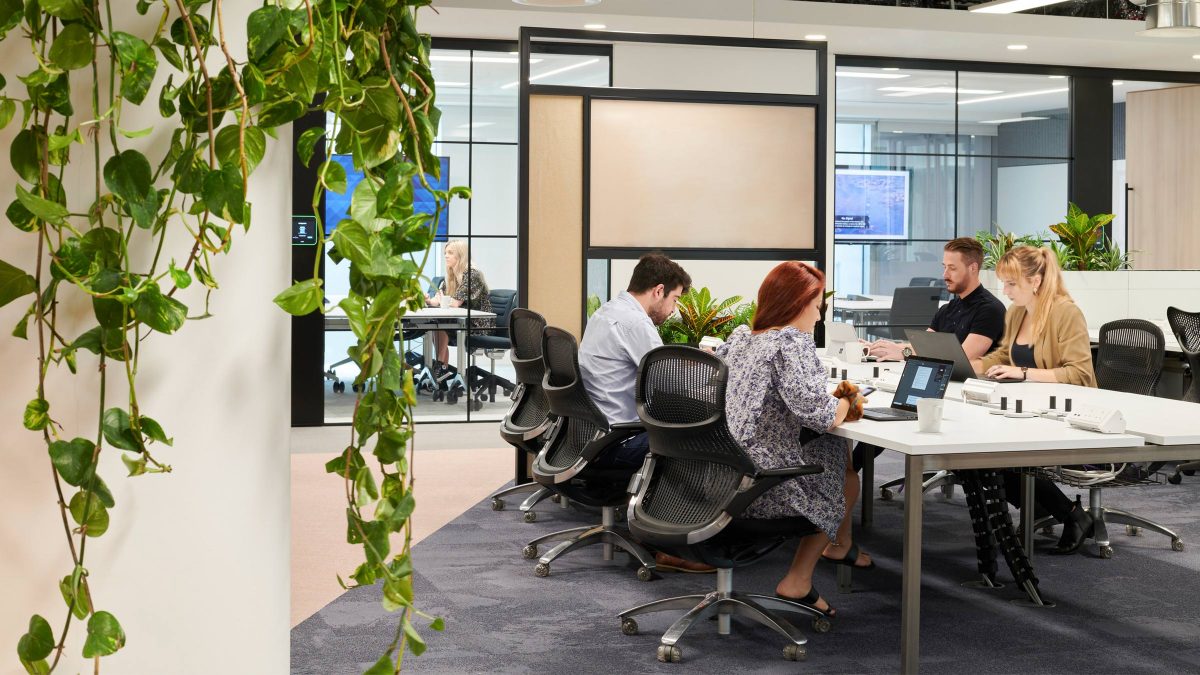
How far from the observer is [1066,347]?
5.48 m

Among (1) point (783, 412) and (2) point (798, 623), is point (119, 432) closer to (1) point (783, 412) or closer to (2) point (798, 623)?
(1) point (783, 412)

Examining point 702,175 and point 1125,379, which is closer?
point 1125,379

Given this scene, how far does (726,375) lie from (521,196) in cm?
351

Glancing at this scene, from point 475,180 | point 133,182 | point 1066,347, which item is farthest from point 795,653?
point 475,180

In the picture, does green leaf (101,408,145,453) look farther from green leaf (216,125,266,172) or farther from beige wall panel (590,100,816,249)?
beige wall panel (590,100,816,249)

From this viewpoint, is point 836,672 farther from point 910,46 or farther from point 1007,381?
point 910,46

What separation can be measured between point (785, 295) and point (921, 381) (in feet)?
2.06

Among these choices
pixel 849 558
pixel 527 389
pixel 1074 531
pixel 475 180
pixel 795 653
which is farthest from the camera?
pixel 475 180

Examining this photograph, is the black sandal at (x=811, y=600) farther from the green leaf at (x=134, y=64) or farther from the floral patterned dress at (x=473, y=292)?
the floral patterned dress at (x=473, y=292)

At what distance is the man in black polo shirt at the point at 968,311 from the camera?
238 inches

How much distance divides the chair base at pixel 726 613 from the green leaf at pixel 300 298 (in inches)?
121

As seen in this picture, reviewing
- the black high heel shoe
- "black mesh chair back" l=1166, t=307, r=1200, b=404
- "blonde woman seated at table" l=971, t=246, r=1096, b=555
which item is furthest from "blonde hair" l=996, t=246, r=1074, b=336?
"black mesh chair back" l=1166, t=307, r=1200, b=404

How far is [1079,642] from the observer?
13.5ft

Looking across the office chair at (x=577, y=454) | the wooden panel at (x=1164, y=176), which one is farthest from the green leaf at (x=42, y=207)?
the wooden panel at (x=1164, y=176)
